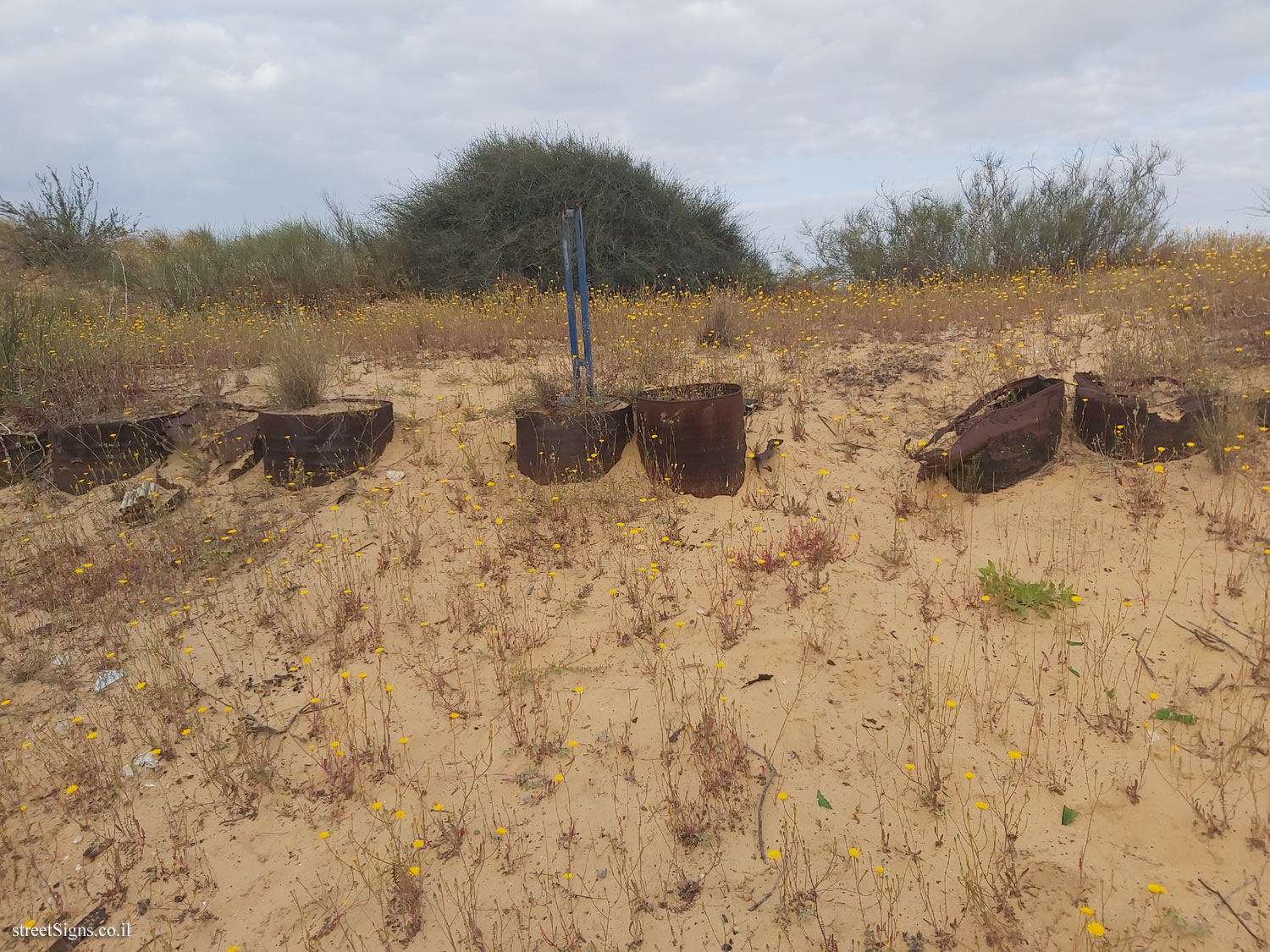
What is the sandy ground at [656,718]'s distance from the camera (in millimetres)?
2328

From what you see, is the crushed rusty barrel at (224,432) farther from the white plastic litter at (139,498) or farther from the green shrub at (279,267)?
the green shrub at (279,267)

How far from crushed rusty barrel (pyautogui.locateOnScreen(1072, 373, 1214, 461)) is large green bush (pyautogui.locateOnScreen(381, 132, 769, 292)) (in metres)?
7.24

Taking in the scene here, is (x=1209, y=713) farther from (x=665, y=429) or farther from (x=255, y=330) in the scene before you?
(x=255, y=330)

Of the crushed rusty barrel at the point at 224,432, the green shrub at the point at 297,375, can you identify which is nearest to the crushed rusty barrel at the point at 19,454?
the crushed rusty barrel at the point at 224,432

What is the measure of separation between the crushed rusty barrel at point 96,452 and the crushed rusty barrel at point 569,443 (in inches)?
117

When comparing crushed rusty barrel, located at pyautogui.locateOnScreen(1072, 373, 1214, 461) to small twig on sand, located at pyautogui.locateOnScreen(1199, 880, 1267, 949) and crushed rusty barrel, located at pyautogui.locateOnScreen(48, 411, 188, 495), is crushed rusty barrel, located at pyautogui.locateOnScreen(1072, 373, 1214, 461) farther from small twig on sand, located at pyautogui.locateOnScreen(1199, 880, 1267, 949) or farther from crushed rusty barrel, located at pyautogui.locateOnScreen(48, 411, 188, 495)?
crushed rusty barrel, located at pyautogui.locateOnScreen(48, 411, 188, 495)

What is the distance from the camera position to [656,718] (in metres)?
3.08

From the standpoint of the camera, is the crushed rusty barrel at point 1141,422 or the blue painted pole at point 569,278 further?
the blue painted pole at point 569,278

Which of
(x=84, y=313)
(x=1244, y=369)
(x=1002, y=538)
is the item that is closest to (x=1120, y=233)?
(x=1244, y=369)

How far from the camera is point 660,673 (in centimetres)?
334

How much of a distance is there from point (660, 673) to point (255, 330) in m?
6.96

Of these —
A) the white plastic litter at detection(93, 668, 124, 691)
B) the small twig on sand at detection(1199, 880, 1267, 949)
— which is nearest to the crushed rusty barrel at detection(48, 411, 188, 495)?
the white plastic litter at detection(93, 668, 124, 691)

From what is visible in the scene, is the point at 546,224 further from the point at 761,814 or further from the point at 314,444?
the point at 761,814

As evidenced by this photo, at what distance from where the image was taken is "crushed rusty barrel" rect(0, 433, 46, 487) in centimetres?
565
